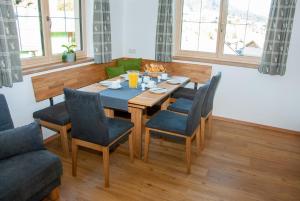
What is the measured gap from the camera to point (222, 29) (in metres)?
3.75

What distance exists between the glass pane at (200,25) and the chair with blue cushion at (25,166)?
2.74 meters

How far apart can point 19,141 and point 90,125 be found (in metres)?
0.56

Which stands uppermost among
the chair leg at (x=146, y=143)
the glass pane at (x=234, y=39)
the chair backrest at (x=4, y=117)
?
Answer: the glass pane at (x=234, y=39)

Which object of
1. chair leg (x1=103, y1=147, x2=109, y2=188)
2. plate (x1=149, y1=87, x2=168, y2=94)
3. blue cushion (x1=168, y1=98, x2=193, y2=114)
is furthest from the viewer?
blue cushion (x1=168, y1=98, x2=193, y2=114)

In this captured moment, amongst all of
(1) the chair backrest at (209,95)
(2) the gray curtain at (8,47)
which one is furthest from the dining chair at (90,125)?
(1) the chair backrest at (209,95)

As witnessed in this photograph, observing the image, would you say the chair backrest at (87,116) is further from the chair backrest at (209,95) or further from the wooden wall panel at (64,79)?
the chair backrest at (209,95)

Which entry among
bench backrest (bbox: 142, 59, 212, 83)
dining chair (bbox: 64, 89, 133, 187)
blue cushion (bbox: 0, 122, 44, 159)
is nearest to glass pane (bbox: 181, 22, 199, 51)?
bench backrest (bbox: 142, 59, 212, 83)

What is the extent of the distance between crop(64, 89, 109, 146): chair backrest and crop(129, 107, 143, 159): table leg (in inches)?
17.9

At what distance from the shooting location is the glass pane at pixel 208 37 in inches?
151

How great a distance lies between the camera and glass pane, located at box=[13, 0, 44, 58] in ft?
9.25

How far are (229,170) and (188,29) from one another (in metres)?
2.27

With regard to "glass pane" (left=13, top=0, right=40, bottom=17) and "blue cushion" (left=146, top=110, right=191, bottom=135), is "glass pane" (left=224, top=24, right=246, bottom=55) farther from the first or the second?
"glass pane" (left=13, top=0, right=40, bottom=17)

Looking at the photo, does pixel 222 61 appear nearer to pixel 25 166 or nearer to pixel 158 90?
pixel 158 90

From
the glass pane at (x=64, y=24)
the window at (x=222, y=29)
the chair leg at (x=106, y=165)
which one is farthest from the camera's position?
the window at (x=222, y=29)
